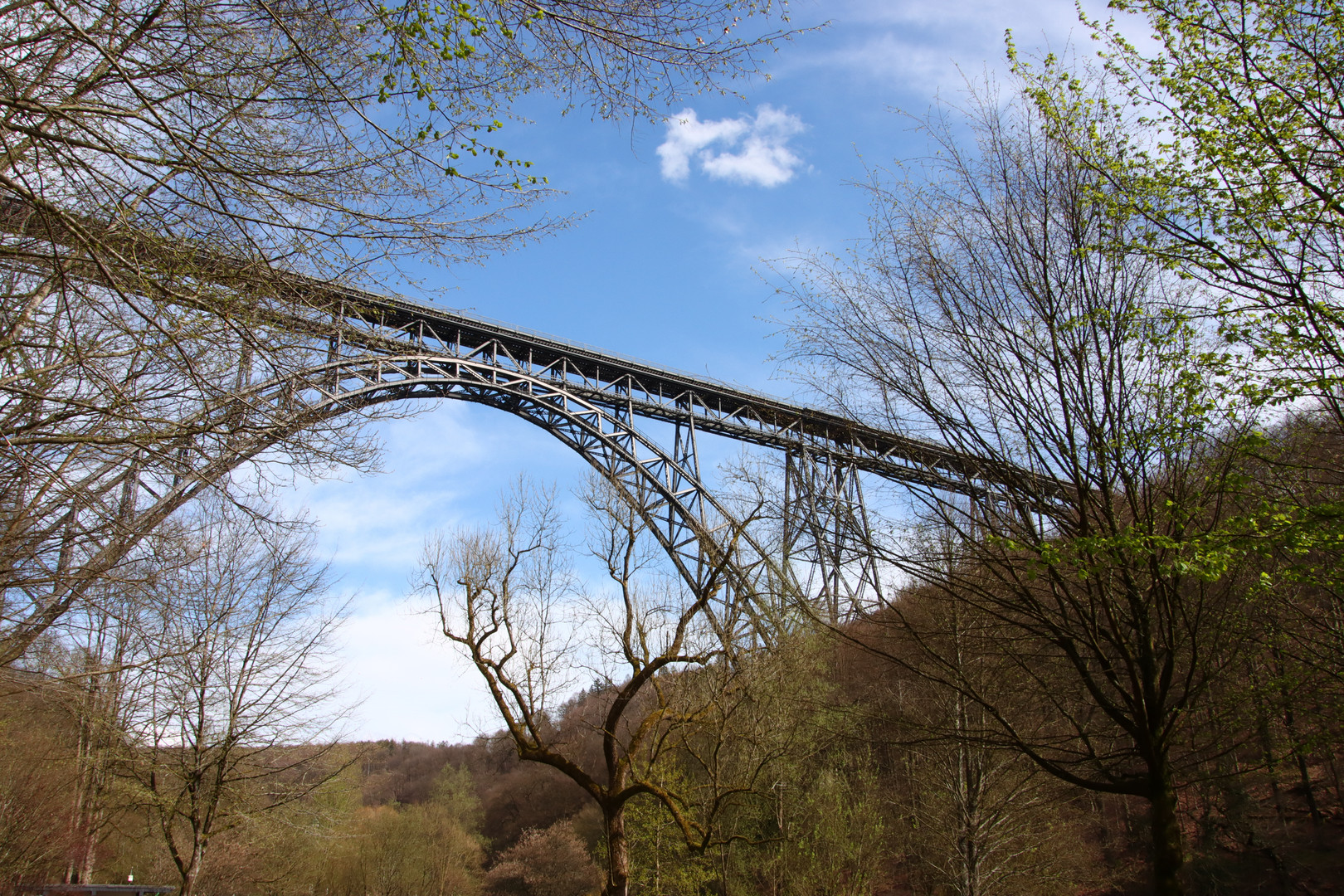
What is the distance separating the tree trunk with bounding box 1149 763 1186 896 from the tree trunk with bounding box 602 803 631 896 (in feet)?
16.3

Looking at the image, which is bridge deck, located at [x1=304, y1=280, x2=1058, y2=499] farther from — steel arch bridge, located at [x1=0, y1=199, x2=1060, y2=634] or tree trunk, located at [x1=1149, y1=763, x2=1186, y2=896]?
tree trunk, located at [x1=1149, y1=763, x2=1186, y2=896]

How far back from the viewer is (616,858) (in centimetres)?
763

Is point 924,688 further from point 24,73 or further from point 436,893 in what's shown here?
point 436,893

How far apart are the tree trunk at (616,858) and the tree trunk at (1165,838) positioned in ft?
16.3

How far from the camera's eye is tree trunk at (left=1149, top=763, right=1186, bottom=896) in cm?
387

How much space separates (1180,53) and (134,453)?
21.7 feet

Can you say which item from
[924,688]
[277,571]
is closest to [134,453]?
[277,571]

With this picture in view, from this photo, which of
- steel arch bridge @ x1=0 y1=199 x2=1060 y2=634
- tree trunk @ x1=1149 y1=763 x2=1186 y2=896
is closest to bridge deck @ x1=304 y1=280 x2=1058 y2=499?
steel arch bridge @ x1=0 y1=199 x2=1060 y2=634

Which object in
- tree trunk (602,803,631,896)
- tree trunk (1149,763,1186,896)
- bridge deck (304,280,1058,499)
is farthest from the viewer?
bridge deck (304,280,1058,499)

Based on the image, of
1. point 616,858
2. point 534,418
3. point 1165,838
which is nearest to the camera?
point 1165,838

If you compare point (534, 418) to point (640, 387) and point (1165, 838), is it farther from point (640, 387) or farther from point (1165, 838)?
point (1165, 838)

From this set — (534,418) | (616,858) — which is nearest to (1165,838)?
(616,858)

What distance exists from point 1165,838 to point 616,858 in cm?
526

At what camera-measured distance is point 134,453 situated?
182 inches
